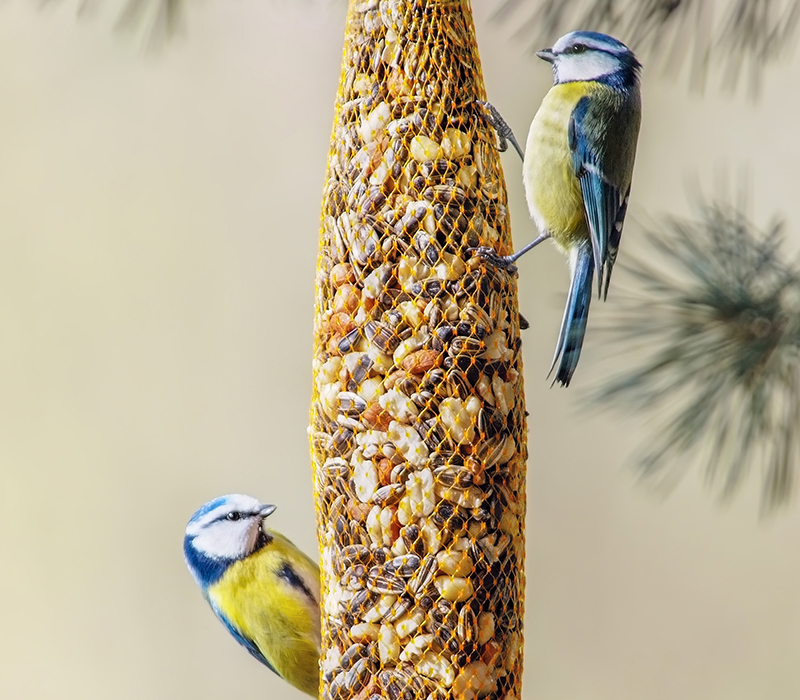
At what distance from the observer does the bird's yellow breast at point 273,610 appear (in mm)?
758

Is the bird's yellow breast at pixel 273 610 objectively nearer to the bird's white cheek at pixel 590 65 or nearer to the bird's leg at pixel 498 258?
the bird's leg at pixel 498 258

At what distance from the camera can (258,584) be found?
0.76 metres

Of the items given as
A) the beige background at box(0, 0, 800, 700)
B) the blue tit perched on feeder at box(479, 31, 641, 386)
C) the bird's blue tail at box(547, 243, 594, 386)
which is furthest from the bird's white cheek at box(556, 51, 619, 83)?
the beige background at box(0, 0, 800, 700)

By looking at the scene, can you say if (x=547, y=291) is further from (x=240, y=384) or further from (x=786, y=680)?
(x=786, y=680)

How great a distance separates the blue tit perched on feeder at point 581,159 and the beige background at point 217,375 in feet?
1.30

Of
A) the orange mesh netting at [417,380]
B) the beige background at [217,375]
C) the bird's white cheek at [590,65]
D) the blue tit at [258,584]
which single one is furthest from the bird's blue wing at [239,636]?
the bird's white cheek at [590,65]

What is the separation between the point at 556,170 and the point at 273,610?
0.43 meters

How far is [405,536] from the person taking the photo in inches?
26.1

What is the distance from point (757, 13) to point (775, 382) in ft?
1.36

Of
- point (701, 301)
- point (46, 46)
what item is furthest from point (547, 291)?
point (46, 46)

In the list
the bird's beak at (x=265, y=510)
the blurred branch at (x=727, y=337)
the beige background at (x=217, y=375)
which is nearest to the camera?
the blurred branch at (x=727, y=337)

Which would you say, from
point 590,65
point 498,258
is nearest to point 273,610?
point 498,258

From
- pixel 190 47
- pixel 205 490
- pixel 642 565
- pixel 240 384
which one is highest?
pixel 190 47

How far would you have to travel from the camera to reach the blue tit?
0.76 meters
